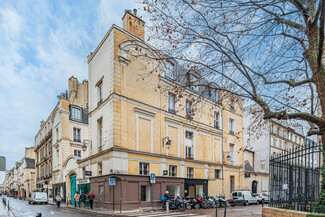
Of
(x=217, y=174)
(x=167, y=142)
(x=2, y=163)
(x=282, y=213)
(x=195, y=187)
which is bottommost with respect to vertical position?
(x=195, y=187)

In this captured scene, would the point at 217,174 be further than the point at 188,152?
Yes

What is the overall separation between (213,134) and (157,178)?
1000cm

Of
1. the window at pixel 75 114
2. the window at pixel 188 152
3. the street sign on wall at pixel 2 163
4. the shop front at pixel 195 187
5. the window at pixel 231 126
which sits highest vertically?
the window at pixel 75 114

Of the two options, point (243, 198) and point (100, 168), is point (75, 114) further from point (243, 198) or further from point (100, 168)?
point (243, 198)

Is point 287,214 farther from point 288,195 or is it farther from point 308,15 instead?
point 308,15

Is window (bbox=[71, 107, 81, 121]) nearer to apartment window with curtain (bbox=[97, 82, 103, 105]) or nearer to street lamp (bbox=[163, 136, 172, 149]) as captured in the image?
apartment window with curtain (bbox=[97, 82, 103, 105])

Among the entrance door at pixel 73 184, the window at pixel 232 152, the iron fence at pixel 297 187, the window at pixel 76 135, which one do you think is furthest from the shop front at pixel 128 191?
the window at pixel 76 135

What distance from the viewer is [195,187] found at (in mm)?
22922

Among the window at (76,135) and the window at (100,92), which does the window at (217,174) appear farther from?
the window at (76,135)

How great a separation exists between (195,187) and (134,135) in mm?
9135

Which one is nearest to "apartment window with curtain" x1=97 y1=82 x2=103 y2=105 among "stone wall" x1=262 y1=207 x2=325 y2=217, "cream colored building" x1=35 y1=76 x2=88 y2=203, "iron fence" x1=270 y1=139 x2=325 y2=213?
"cream colored building" x1=35 y1=76 x2=88 y2=203

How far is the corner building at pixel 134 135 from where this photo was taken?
16.9m

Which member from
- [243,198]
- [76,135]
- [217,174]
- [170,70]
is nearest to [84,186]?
[76,135]

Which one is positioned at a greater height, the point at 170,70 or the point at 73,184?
the point at 170,70
